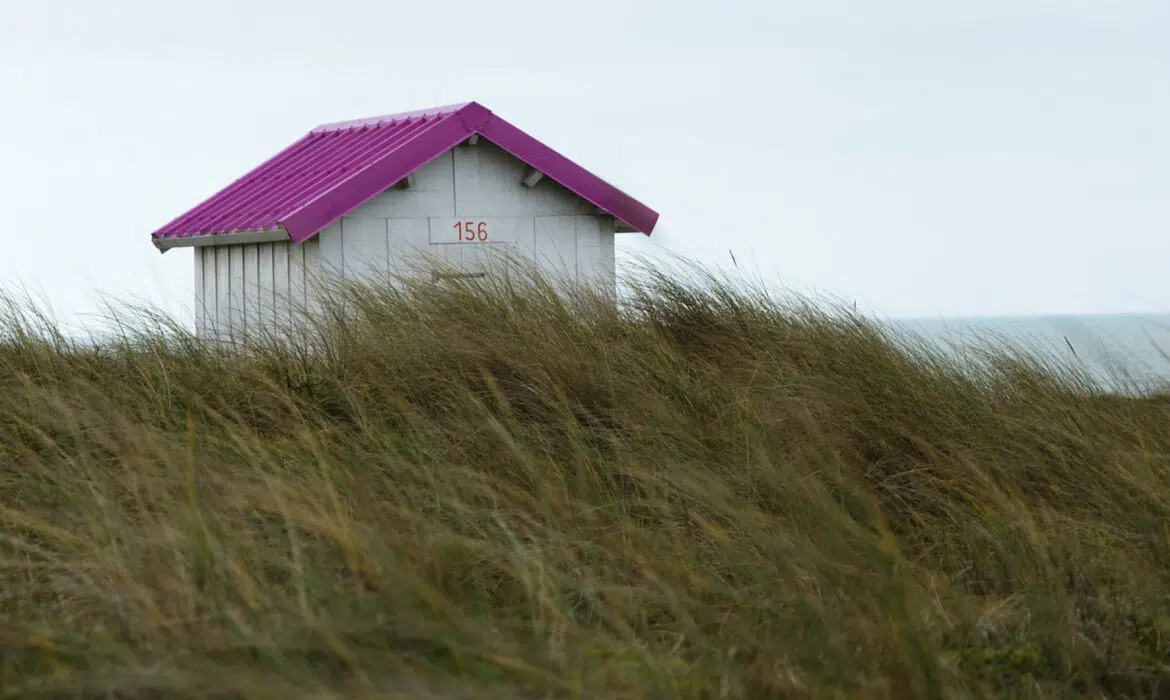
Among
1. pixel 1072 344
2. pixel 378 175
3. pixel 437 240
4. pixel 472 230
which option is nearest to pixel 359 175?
pixel 378 175

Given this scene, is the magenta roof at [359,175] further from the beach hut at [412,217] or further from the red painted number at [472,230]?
the red painted number at [472,230]

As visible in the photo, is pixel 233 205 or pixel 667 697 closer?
pixel 667 697

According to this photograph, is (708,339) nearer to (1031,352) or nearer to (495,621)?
(1031,352)

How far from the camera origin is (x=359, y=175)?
9352 millimetres

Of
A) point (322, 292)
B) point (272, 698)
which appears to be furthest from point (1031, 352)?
point (272, 698)

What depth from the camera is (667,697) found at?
325 centimetres

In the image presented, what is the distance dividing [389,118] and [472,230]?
71.3 inches

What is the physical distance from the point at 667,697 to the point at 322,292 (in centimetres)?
610

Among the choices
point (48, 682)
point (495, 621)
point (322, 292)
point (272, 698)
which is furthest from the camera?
point (322, 292)

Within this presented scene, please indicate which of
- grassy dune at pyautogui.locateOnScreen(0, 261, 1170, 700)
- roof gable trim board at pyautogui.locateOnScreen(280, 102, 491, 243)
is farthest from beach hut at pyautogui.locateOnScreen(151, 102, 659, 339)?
grassy dune at pyautogui.locateOnScreen(0, 261, 1170, 700)

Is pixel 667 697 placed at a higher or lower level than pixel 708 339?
lower

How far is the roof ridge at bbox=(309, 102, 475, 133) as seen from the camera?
10258mm

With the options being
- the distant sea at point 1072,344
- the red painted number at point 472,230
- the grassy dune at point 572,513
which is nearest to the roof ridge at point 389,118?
the red painted number at point 472,230

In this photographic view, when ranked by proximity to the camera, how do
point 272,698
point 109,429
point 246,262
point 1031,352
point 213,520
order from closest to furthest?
point 272,698, point 213,520, point 109,429, point 1031,352, point 246,262
